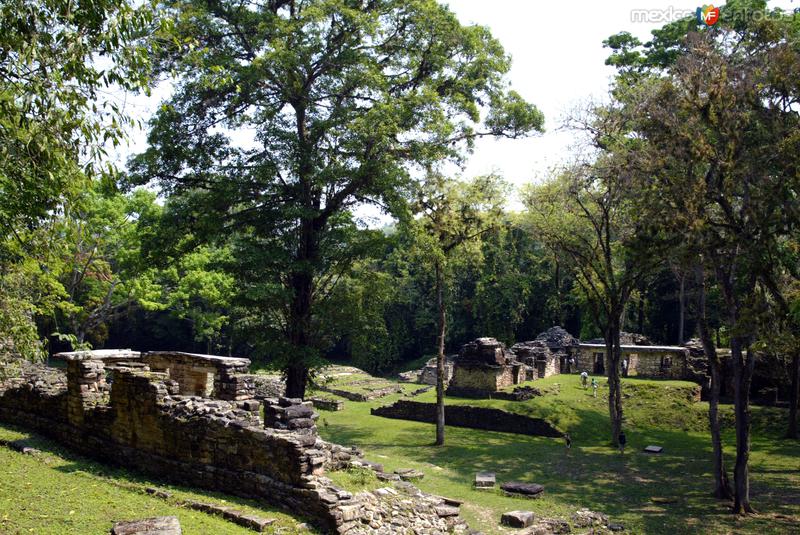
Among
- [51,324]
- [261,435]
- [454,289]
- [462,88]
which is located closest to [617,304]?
[462,88]

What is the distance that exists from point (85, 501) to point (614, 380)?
1833 centimetres

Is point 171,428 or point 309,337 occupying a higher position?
point 309,337

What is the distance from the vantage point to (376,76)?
18.9m

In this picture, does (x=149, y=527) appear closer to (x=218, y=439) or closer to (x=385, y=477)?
(x=218, y=439)

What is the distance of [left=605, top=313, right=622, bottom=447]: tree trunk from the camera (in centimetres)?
2278

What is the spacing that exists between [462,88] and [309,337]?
32.0 ft

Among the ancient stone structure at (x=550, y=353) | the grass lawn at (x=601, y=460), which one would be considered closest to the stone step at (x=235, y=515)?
the grass lawn at (x=601, y=460)

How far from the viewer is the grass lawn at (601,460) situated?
1455cm

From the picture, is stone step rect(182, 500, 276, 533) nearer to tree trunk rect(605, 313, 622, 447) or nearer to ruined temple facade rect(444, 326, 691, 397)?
tree trunk rect(605, 313, 622, 447)

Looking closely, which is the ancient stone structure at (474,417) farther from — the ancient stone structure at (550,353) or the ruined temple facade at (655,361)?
the ancient stone structure at (550,353)

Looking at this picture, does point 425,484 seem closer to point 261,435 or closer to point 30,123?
point 261,435

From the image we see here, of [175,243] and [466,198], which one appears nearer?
[175,243]

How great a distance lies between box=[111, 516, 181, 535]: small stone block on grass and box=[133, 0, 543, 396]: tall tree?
10144 mm

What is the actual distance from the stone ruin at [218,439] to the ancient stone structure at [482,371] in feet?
55.2
